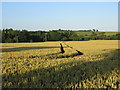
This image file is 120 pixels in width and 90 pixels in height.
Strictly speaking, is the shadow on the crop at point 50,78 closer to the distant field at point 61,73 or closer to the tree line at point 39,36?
the distant field at point 61,73

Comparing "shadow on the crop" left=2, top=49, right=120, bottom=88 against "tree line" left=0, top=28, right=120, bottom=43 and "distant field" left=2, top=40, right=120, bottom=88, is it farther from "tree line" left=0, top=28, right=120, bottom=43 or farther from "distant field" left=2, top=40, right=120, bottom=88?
"tree line" left=0, top=28, right=120, bottom=43

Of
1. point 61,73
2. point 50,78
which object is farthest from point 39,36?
point 50,78

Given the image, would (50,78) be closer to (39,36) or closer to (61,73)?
(61,73)

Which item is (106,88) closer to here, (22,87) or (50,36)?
(22,87)

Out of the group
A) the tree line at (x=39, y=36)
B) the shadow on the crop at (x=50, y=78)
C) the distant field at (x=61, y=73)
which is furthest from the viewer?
the tree line at (x=39, y=36)

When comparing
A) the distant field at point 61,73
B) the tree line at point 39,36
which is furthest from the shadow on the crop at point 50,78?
the tree line at point 39,36

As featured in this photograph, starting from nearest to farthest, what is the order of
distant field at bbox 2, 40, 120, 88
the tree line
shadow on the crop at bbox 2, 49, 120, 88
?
shadow on the crop at bbox 2, 49, 120, 88
distant field at bbox 2, 40, 120, 88
the tree line

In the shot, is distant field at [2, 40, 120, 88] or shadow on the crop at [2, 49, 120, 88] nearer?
shadow on the crop at [2, 49, 120, 88]

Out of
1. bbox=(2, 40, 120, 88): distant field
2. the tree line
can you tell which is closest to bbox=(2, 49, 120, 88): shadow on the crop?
bbox=(2, 40, 120, 88): distant field

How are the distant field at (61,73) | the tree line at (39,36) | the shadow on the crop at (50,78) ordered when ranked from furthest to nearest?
the tree line at (39,36), the distant field at (61,73), the shadow on the crop at (50,78)

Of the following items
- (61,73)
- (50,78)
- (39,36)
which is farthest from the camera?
(39,36)

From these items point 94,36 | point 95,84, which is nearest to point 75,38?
point 94,36

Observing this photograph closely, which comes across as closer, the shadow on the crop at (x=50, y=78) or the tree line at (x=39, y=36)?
the shadow on the crop at (x=50, y=78)

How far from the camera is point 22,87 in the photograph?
5715 mm
